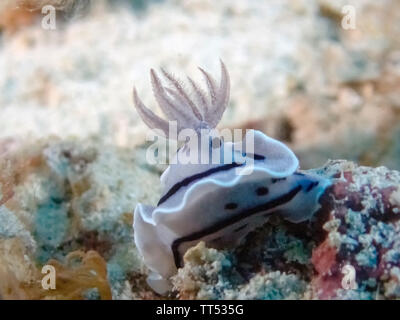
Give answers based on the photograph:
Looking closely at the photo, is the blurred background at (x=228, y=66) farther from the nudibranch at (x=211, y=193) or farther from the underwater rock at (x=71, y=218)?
the nudibranch at (x=211, y=193)

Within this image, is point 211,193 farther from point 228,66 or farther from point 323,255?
point 228,66

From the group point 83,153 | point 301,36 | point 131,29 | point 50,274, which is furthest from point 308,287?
point 131,29

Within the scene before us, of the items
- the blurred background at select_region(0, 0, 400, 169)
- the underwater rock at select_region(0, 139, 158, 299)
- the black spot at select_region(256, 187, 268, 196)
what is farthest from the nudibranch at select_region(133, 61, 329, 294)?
the blurred background at select_region(0, 0, 400, 169)

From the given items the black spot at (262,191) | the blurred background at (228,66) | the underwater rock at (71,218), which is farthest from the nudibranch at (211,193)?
the blurred background at (228,66)

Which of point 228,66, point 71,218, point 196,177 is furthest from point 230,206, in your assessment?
point 228,66

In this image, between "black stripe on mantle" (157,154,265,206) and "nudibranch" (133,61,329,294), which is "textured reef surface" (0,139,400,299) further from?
"black stripe on mantle" (157,154,265,206)
